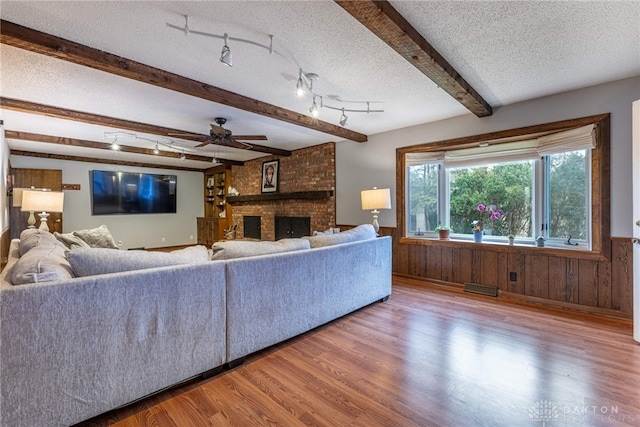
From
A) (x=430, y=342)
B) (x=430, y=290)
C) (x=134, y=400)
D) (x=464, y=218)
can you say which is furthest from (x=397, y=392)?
(x=464, y=218)

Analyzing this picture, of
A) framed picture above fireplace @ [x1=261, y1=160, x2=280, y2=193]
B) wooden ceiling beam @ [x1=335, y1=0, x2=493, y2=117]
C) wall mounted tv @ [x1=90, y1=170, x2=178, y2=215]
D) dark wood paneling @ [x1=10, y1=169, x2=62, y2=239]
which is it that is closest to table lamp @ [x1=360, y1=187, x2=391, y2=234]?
→ wooden ceiling beam @ [x1=335, y1=0, x2=493, y2=117]

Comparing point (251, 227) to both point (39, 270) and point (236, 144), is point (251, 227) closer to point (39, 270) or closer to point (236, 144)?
point (236, 144)

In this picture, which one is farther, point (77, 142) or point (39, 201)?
point (77, 142)

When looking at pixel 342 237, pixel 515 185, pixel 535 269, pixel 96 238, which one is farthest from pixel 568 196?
pixel 96 238

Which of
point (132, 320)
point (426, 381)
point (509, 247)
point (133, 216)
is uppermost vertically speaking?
point (133, 216)

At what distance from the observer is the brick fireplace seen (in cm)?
545

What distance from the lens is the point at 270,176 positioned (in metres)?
6.58

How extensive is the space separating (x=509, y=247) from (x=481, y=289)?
615mm

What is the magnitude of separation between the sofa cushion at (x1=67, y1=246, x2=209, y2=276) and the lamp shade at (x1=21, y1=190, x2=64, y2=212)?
316 cm

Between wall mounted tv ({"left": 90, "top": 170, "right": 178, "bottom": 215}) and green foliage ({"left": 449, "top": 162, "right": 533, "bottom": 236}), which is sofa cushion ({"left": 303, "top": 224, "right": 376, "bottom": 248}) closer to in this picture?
green foliage ({"left": 449, "top": 162, "right": 533, "bottom": 236})

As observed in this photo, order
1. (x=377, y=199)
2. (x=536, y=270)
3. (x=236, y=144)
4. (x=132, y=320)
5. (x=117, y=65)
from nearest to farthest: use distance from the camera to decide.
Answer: (x=132, y=320) → (x=117, y=65) → (x=536, y=270) → (x=377, y=199) → (x=236, y=144)

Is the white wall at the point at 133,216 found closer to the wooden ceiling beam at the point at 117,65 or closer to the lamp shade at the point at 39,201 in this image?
the lamp shade at the point at 39,201

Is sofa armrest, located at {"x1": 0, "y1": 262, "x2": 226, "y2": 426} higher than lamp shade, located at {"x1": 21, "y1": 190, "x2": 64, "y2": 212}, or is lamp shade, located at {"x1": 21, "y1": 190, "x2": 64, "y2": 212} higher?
lamp shade, located at {"x1": 21, "y1": 190, "x2": 64, "y2": 212}

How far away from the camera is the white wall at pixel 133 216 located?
6383mm
